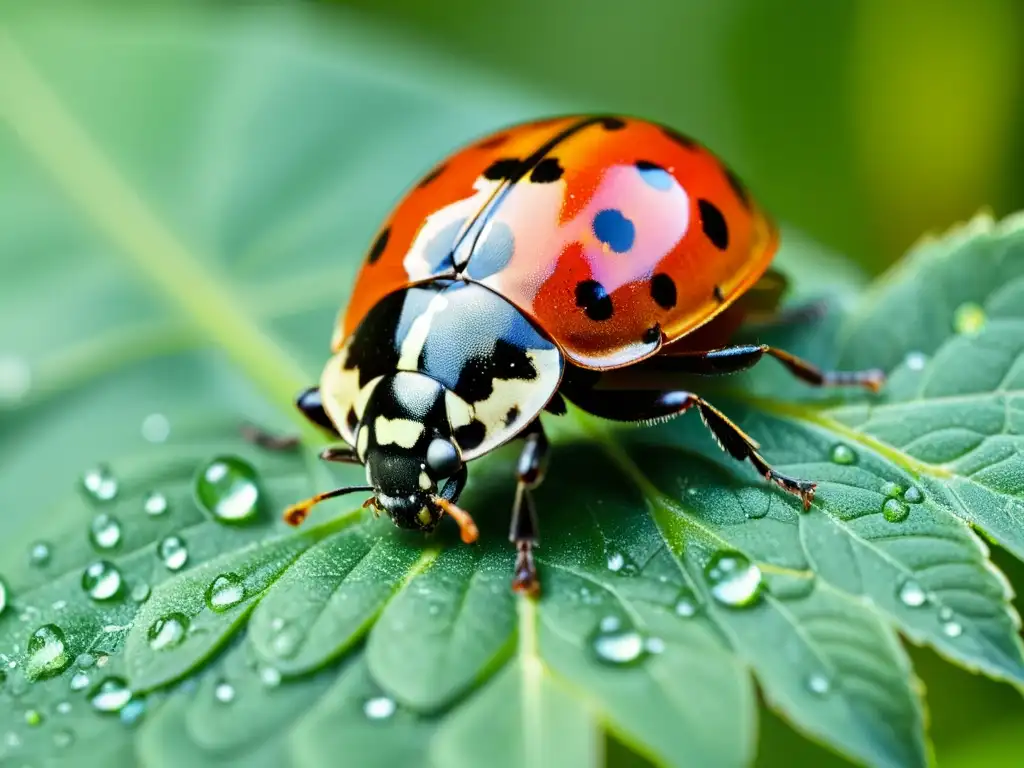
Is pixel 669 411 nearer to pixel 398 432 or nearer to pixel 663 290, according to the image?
pixel 663 290

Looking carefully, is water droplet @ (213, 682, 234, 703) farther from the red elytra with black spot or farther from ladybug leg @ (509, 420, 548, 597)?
the red elytra with black spot

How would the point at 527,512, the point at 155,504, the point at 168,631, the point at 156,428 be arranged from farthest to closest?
1. the point at 156,428
2. the point at 155,504
3. the point at 527,512
4. the point at 168,631

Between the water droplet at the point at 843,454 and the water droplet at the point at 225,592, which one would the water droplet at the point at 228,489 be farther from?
the water droplet at the point at 843,454

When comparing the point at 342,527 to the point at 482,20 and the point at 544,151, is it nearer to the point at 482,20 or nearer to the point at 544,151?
the point at 544,151

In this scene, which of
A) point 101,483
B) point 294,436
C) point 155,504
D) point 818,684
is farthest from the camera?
point 294,436

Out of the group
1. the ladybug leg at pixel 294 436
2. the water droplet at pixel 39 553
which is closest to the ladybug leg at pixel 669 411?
the ladybug leg at pixel 294 436

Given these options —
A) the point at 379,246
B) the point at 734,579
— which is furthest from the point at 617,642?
the point at 379,246
